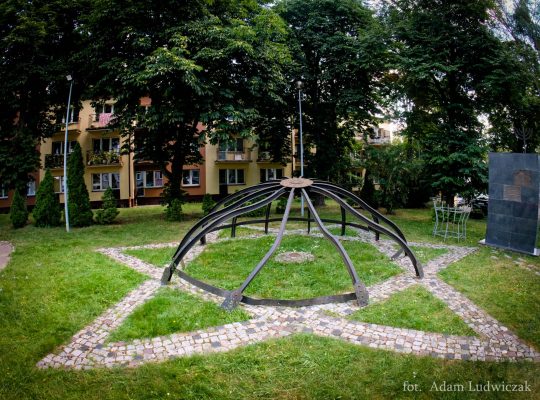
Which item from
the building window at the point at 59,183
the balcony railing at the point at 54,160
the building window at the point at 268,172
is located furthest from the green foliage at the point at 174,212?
the building window at the point at 268,172

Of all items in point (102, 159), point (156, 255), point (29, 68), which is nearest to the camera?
point (156, 255)

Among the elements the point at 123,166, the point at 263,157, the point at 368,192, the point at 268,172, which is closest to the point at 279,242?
the point at 368,192

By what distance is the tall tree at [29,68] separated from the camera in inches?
637

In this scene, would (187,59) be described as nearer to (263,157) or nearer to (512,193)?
(512,193)

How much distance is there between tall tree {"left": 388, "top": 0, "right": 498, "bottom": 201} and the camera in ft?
52.6

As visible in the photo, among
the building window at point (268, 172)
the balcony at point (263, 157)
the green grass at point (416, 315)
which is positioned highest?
the balcony at point (263, 157)

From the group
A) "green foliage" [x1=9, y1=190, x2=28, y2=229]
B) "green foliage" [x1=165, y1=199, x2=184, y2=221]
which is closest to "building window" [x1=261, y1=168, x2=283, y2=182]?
"green foliage" [x1=165, y1=199, x2=184, y2=221]

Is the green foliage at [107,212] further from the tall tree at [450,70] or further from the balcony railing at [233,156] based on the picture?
the tall tree at [450,70]

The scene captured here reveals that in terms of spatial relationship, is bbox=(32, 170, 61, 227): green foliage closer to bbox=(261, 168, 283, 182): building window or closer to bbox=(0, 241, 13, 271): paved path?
bbox=(0, 241, 13, 271): paved path

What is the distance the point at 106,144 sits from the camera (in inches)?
1208

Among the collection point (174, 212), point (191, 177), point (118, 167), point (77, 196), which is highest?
point (118, 167)

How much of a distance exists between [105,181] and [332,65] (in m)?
22.3

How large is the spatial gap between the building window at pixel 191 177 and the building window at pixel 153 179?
2235mm

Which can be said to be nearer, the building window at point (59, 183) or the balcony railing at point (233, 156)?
the building window at point (59, 183)
